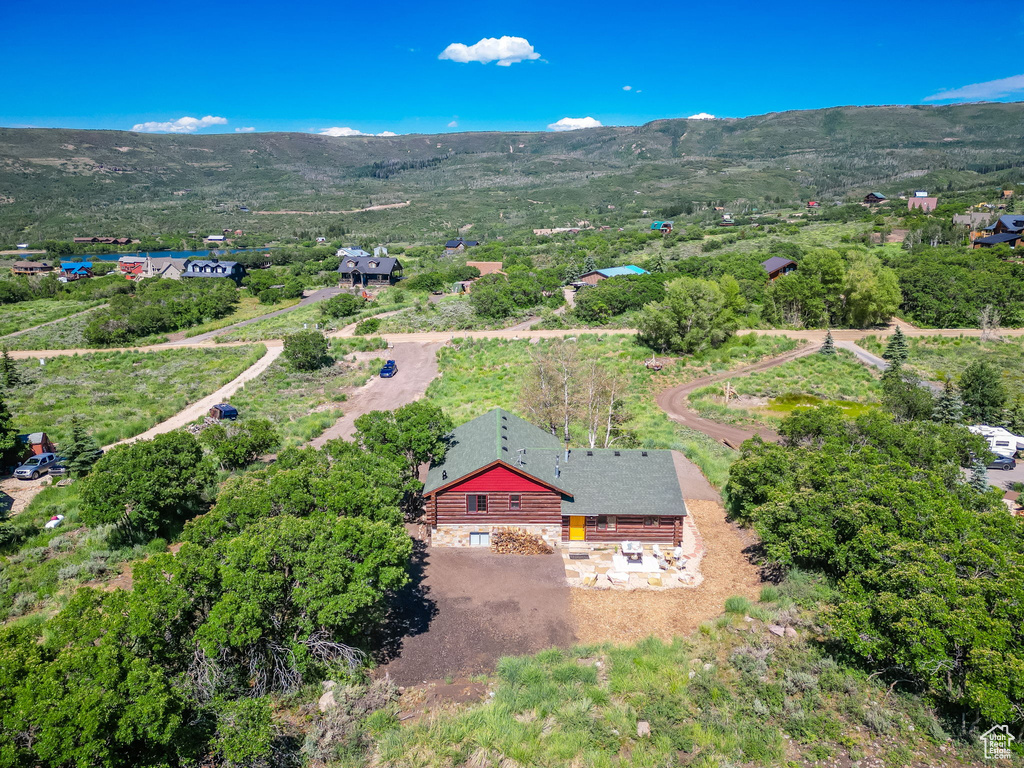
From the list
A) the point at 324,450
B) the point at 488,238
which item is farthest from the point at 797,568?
the point at 488,238

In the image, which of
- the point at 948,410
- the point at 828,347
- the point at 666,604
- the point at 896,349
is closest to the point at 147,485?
the point at 666,604

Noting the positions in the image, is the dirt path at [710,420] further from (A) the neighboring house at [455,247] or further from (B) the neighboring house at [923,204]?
(B) the neighboring house at [923,204]

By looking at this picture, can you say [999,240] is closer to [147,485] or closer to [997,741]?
[997,741]

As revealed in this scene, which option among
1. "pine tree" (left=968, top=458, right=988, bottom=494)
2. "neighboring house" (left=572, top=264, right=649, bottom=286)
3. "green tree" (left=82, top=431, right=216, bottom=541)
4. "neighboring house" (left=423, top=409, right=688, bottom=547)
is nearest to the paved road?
"neighboring house" (left=572, top=264, right=649, bottom=286)

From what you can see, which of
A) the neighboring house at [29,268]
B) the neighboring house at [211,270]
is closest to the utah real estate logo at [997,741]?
the neighboring house at [211,270]

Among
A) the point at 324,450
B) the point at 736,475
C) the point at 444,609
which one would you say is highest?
the point at 324,450

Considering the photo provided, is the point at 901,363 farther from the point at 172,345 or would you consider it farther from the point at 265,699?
the point at 172,345
